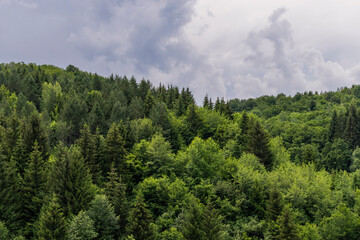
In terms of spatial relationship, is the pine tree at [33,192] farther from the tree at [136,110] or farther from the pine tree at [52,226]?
the tree at [136,110]

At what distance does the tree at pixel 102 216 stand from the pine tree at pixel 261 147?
134 ft

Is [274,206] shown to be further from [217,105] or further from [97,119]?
[217,105]

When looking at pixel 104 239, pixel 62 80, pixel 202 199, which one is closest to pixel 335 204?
pixel 202 199

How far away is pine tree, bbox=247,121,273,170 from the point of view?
68.2 m

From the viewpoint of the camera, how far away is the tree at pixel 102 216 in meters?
38.4

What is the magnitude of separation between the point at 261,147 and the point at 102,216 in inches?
1736

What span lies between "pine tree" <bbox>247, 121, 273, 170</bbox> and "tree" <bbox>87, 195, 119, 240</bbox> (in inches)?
1613

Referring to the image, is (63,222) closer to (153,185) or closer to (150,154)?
(153,185)

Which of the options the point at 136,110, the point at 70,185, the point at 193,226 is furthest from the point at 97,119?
the point at 193,226

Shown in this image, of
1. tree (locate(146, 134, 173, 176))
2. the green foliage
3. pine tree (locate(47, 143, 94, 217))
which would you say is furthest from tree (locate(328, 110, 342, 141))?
pine tree (locate(47, 143, 94, 217))

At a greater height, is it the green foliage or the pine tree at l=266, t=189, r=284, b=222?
the pine tree at l=266, t=189, r=284, b=222

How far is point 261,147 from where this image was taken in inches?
2702

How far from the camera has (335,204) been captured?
1989 inches

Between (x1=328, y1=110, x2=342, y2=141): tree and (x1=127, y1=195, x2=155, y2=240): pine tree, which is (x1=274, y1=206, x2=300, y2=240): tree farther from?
(x1=328, y1=110, x2=342, y2=141): tree
